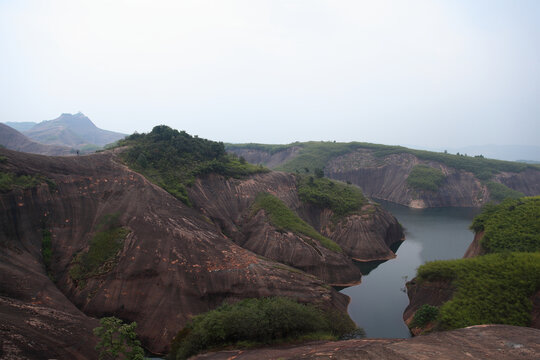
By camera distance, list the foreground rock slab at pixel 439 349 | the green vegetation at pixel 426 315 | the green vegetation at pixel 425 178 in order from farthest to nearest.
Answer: the green vegetation at pixel 425 178 → the green vegetation at pixel 426 315 → the foreground rock slab at pixel 439 349

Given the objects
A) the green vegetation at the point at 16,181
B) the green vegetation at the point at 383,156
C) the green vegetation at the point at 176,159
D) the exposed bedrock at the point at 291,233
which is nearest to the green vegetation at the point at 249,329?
the exposed bedrock at the point at 291,233

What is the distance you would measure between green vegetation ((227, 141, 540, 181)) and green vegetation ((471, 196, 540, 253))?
59626 mm

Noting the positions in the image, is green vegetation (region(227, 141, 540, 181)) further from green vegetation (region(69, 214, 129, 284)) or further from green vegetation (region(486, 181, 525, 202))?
green vegetation (region(69, 214, 129, 284))

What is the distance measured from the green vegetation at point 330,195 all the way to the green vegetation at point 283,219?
25.9 ft

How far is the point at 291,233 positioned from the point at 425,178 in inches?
2433

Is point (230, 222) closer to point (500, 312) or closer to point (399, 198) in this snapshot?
point (500, 312)

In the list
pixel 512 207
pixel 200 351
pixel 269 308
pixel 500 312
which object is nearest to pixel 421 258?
pixel 512 207

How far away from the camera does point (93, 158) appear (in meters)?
34.3

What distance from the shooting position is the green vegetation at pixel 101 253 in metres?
24.8

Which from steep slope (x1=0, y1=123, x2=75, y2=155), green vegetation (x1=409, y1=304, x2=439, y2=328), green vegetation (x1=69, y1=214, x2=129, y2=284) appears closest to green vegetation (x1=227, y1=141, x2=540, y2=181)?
green vegetation (x1=69, y1=214, x2=129, y2=284)

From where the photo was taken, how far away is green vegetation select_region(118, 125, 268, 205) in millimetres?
37562

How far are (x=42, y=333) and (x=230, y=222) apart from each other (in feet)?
77.1

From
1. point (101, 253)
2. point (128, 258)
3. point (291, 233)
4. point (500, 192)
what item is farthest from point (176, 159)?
point (500, 192)

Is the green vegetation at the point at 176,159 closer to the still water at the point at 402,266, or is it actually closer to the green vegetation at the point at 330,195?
the green vegetation at the point at 330,195
